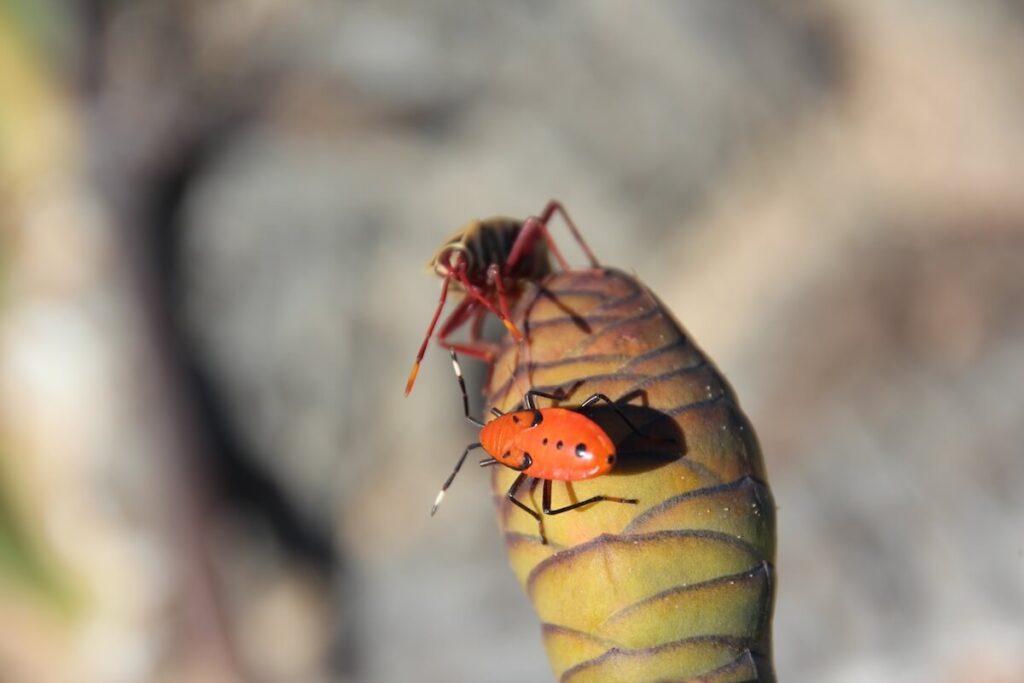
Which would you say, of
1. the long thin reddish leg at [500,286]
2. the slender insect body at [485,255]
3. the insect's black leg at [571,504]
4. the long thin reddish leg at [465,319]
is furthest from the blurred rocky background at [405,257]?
the insect's black leg at [571,504]

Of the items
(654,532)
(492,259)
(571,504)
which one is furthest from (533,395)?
(492,259)

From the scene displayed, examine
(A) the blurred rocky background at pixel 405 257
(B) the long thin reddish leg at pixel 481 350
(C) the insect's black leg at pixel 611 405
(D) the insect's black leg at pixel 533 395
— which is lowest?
(C) the insect's black leg at pixel 611 405

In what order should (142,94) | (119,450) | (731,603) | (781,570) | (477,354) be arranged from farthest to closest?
(119,450) < (142,94) < (781,570) < (477,354) < (731,603)

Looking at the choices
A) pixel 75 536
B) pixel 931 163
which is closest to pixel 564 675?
pixel 931 163

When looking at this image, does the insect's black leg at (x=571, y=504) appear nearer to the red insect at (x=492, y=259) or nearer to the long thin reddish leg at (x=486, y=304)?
the long thin reddish leg at (x=486, y=304)

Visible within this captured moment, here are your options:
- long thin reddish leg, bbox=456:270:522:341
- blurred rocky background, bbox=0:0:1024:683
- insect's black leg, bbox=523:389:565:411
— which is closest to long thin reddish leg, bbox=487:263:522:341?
long thin reddish leg, bbox=456:270:522:341

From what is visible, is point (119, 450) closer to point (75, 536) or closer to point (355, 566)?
point (75, 536)

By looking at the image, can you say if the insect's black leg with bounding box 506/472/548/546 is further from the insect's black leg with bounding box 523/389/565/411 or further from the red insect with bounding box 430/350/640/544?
the insect's black leg with bounding box 523/389/565/411
